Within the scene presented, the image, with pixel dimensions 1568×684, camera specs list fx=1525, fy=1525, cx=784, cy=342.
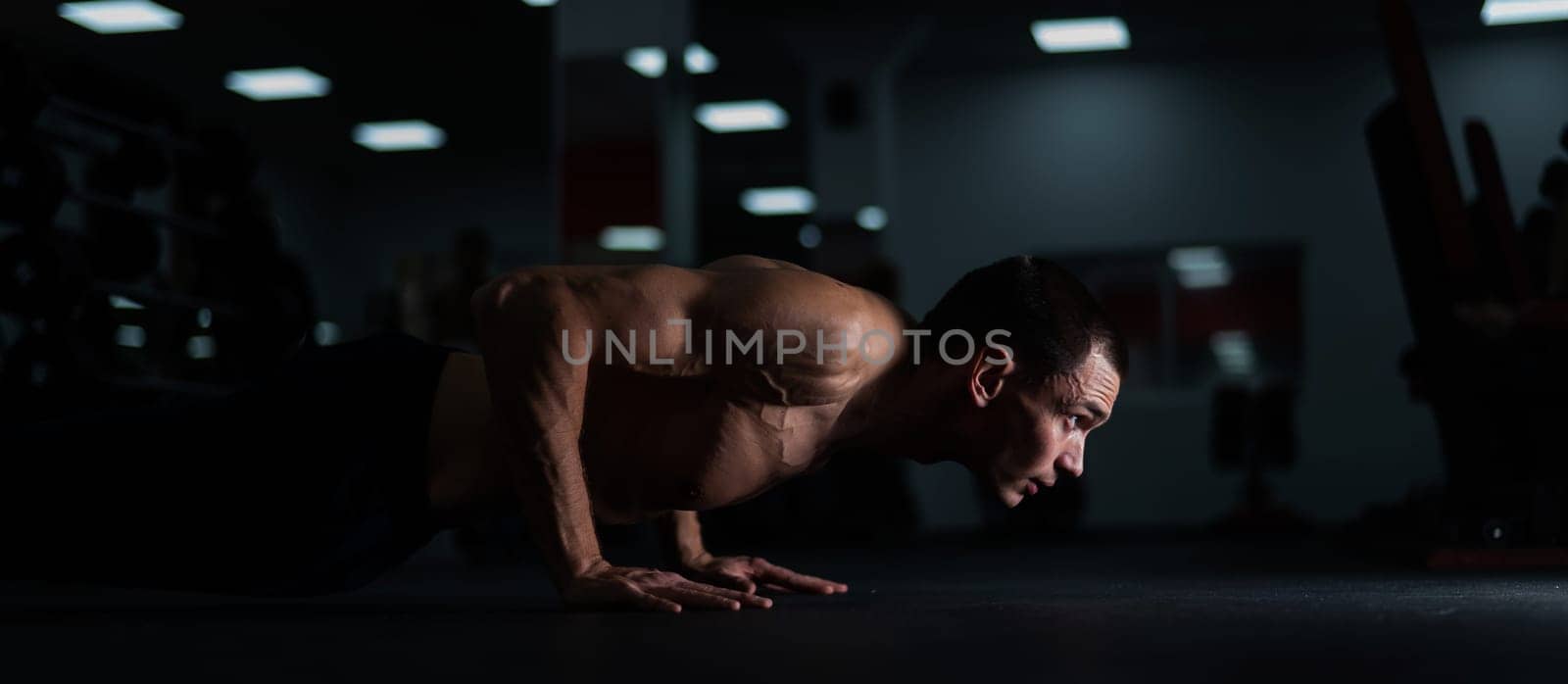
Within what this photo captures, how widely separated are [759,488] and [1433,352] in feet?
6.94

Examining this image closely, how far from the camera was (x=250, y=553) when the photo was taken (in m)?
1.85

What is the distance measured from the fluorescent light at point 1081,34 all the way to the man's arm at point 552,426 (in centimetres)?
703

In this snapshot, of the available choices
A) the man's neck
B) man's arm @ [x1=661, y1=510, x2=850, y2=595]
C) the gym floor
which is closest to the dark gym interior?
the gym floor

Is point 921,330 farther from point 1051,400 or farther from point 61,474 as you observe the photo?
point 61,474

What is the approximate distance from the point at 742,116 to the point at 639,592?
9.08 m

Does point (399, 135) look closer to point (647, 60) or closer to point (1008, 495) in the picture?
point (647, 60)

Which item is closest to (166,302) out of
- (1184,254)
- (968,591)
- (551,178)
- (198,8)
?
(968,591)

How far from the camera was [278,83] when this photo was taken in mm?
10008

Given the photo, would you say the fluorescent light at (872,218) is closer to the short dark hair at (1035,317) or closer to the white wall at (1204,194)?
the white wall at (1204,194)

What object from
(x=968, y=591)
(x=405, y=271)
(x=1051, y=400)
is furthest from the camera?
(x=405, y=271)

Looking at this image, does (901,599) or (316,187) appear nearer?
(901,599)

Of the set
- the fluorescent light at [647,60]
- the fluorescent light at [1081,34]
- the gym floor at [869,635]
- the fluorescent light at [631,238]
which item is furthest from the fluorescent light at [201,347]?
the fluorescent light at [1081,34]

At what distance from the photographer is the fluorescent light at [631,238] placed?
20.9 ft

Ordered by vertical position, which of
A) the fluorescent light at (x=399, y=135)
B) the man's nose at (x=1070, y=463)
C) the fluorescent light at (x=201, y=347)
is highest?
the fluorescent light at (x=399, y=135)
